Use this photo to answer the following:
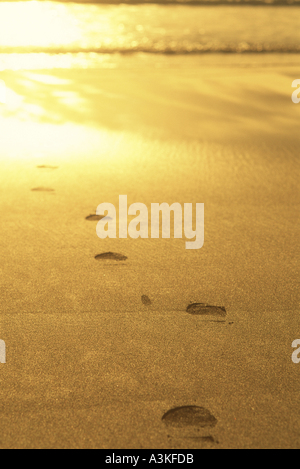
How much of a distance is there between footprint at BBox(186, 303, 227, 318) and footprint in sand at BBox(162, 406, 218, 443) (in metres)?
0.57

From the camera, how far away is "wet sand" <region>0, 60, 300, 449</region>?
1.63 meters

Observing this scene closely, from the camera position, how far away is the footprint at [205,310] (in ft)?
Answer: 7.15

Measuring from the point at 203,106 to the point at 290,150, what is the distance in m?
1.78

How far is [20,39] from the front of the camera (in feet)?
47.5

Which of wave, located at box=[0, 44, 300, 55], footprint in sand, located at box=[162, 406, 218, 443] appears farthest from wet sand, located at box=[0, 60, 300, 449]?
wave, located at box=[0, 44, 300, 55]

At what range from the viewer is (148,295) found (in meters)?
2.32

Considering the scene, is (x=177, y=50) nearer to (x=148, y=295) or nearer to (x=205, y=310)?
(x=148, y=295)

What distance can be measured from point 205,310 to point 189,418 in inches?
25.8

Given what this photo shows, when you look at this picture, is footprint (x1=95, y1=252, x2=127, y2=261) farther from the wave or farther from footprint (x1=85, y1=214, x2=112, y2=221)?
the wave

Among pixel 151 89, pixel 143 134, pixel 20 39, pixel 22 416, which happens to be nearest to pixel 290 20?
pixel 20 39

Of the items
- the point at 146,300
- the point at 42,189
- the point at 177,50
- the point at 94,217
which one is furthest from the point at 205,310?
the point at 177,50

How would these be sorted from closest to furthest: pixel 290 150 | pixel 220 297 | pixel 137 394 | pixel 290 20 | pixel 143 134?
pixel 137 394 → pixel 220 297 → pixel 290 150 → pixel 143 134 → pixel 290 20

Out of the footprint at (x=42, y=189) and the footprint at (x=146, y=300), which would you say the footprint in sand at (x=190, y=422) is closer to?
the footprint at (x=146, y=300)

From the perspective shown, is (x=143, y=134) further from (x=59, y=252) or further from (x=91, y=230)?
(x=59, y=252)
